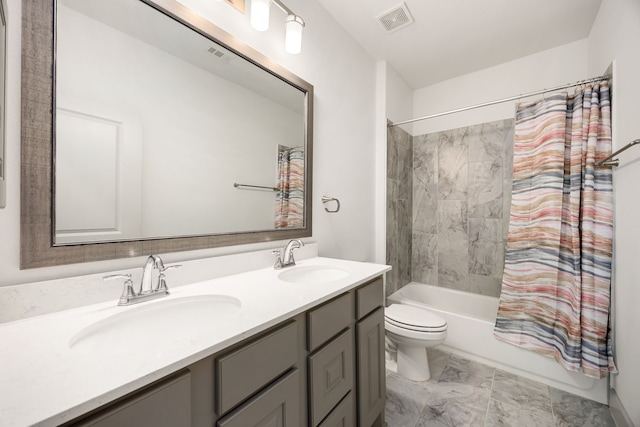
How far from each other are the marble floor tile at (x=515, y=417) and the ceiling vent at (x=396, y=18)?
260 centimetres

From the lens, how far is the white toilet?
1.71 meters

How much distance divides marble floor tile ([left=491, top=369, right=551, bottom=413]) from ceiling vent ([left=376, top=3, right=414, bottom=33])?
2.60 meters

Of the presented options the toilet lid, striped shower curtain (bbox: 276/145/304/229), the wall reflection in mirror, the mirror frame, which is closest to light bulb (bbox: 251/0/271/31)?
the wall reflection in mirror

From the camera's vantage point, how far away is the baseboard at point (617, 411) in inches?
51.3

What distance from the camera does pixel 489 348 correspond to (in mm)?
1964

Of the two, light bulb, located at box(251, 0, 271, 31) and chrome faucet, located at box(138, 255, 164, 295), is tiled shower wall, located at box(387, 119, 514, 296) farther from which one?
chrome faucet, located at box(138, 255, 164, 295)

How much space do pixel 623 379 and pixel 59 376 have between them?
2.35 m

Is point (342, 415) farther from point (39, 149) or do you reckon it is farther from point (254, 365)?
point (39, 149)

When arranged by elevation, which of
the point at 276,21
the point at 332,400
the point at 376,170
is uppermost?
the point at 276,21

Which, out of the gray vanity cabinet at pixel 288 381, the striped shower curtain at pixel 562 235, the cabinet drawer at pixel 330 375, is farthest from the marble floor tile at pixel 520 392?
the cabinet drawer at pixel 330 375

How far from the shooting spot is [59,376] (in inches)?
18.3

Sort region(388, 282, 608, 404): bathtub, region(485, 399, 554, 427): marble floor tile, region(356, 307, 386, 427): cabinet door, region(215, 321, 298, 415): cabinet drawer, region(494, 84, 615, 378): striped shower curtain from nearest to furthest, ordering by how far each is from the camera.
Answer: region(215, 321, 298, 415): cabinet drawer → region(356, 307, 386, 427): cabinet door → region(485, 399, 554, 427): marble floor tile → region(494, 84, 615, 378): striped shower curtain → region(388, 282, 608, 404): bathtub

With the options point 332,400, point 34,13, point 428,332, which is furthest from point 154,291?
point 428,332

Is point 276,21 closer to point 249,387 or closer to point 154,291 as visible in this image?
point 154,291
